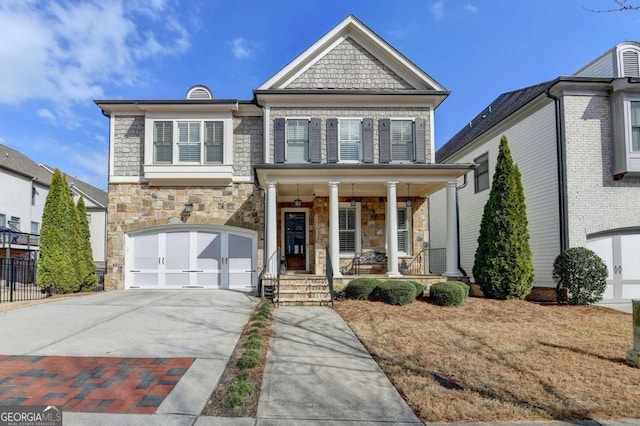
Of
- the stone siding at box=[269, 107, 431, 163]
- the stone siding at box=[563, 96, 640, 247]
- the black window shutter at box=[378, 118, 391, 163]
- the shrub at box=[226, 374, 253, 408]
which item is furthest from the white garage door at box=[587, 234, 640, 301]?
the shrub at box=[226, 374, 253, 408]

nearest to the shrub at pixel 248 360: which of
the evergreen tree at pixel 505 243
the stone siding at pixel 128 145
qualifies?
the evergreen tree at pixel 505 243

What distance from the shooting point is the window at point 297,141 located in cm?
1186

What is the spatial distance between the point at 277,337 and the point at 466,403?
128 inches

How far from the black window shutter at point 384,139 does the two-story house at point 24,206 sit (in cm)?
1782

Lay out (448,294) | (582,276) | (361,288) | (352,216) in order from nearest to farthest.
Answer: (448,294) < (361,288) < (582,276) < (352,216)

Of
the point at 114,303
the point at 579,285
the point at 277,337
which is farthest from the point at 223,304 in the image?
the point at 579,285

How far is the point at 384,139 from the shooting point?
468 inches

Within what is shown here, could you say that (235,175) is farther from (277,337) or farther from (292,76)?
(277,337)

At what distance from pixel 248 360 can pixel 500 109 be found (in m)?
15.4

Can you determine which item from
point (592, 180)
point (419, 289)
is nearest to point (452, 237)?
point (419, 289)

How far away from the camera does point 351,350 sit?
5379 millimetres

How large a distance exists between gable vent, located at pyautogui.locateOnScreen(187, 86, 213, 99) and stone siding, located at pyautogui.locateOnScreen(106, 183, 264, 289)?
332 centimetres

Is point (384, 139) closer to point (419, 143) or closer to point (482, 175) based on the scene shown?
point (419, 143)

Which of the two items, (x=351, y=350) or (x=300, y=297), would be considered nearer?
(x=351, y=350)
